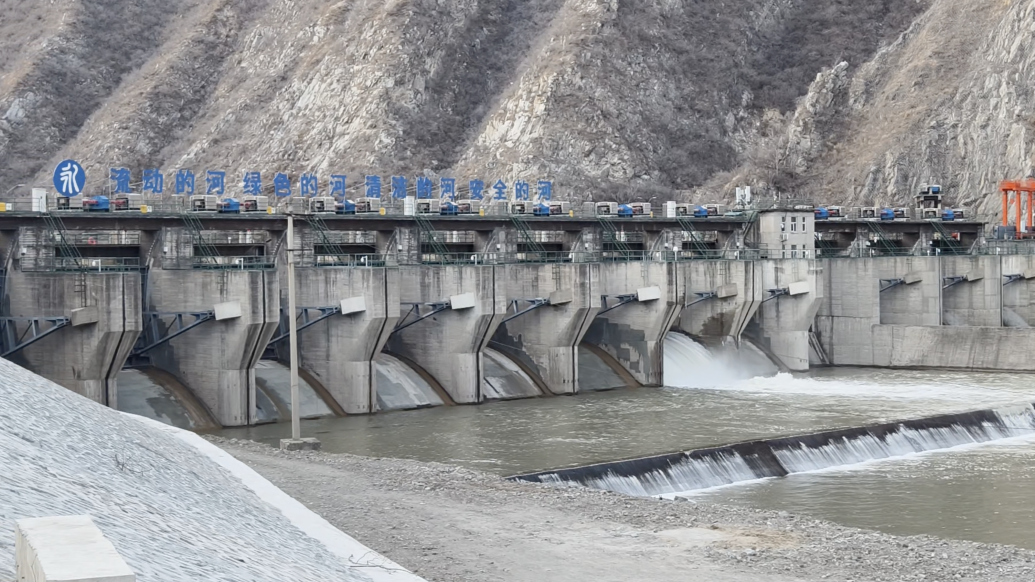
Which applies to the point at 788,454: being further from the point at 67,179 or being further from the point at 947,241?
the point at 947,241

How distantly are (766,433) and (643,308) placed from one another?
1663 centimetres

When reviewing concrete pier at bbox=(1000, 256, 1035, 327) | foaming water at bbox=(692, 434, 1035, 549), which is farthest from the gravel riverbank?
concrete pier at bbox=(1000, 256, 1035, 327)

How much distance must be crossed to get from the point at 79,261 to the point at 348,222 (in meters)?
11.7

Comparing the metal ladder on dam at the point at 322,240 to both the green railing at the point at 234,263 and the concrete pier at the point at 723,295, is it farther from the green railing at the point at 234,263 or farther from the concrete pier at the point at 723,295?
the concrete pier at the point at 723,295

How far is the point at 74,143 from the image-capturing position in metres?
125

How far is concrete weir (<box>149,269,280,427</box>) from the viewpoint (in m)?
43.8

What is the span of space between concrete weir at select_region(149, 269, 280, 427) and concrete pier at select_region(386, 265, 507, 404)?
8.28 m

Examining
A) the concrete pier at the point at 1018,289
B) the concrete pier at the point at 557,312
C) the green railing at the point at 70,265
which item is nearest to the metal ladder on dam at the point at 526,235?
the concrete pier at the point at 557,312

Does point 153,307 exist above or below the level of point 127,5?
below

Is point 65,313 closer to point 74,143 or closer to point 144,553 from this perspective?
point 144,553

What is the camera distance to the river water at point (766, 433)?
3173 cm

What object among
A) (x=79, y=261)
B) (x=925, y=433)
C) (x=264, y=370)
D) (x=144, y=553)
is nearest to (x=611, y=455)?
(x=925, y=433)

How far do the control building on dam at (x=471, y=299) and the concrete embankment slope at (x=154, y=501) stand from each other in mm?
16141

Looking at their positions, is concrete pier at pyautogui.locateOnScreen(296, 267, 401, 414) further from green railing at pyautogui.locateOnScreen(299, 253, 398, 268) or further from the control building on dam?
green railing at pyautogui.locateOnScreen(299, 253, 398, 268)
